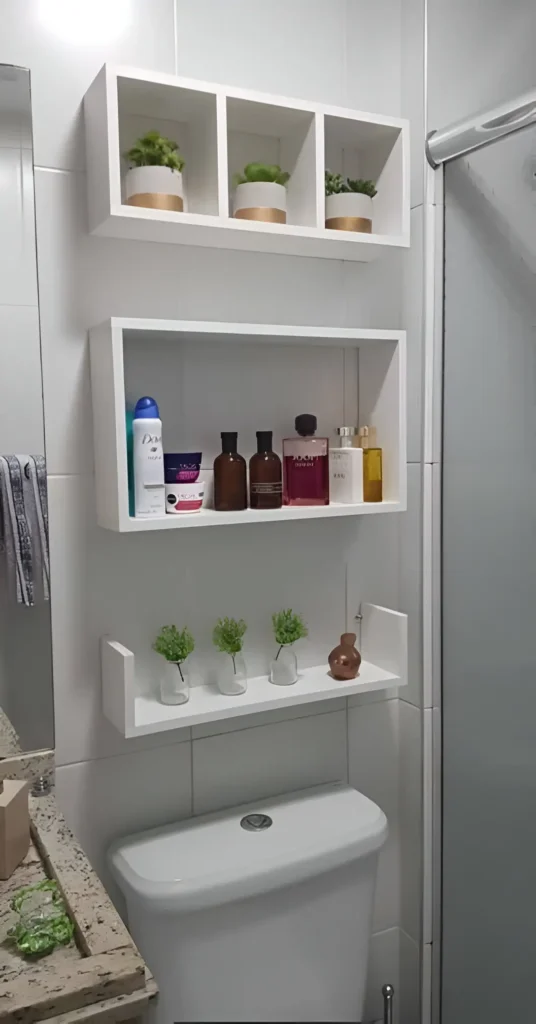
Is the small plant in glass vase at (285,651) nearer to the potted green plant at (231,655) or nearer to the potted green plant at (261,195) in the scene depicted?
the potted green plant at (231,655)

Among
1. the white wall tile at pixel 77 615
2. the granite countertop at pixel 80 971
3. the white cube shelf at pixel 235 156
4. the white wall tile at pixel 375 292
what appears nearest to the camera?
the granite countertop at pixel 80 971

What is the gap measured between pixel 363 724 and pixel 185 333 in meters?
0.79

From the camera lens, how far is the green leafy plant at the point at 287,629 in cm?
134

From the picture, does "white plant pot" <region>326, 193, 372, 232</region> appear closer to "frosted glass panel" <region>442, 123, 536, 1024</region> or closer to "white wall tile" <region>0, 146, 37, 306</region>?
"frosted glass panel" <region>442, 123, 536, 1024</region>

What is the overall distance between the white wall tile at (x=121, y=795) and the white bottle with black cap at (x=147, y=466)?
1.37 ft

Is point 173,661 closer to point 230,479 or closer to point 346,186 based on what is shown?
point 230,479

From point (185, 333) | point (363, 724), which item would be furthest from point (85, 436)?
point (363, 724)

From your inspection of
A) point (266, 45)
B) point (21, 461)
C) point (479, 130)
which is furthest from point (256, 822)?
point (266, 45)

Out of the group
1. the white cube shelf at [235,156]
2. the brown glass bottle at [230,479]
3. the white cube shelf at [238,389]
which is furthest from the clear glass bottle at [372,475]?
the white cube shelf at [235,156]

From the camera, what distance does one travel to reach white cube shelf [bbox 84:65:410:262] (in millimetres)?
1095

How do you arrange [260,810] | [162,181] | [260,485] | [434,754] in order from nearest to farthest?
[162,181] < [260,485] < [260,810] < [434,754]

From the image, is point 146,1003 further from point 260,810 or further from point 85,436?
point 85,436

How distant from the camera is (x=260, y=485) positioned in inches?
48.8

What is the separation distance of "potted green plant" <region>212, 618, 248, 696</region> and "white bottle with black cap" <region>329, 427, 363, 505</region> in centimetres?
27
